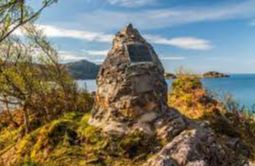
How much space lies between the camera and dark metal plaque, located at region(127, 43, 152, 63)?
16.7 meters

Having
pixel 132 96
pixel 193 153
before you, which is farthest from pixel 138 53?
pixel 193 153

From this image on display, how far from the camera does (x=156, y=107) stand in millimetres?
16172

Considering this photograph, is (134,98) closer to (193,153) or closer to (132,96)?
(132,96)

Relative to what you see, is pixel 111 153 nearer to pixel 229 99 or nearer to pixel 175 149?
pixel 175 149

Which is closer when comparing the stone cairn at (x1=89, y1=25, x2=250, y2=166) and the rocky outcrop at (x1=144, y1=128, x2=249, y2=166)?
the rocky outcrop at (x1=144, y1=128, x2=249, y2=166)

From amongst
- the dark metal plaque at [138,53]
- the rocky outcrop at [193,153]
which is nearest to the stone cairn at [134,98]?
the dark metal plaque at [138,53]

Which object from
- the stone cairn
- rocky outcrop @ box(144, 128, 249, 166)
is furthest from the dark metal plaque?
rocky outcrop @ box(144, 128, 249, 166)

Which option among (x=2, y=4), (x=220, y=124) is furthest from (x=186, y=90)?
(x=2, y=4)

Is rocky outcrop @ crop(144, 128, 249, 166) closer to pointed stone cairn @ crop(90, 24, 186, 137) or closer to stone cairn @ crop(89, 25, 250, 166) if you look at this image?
stone cairn @ crop(89, 25, 250, 166)

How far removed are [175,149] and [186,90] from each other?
16.3 meters

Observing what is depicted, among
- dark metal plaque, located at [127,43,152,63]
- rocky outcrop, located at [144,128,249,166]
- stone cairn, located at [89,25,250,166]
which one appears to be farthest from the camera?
dark metal plaque, located at [127,43,152,63]

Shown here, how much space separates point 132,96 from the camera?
15945mm

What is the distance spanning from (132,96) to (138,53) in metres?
1.78

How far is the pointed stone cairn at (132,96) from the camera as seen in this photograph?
626 inches
